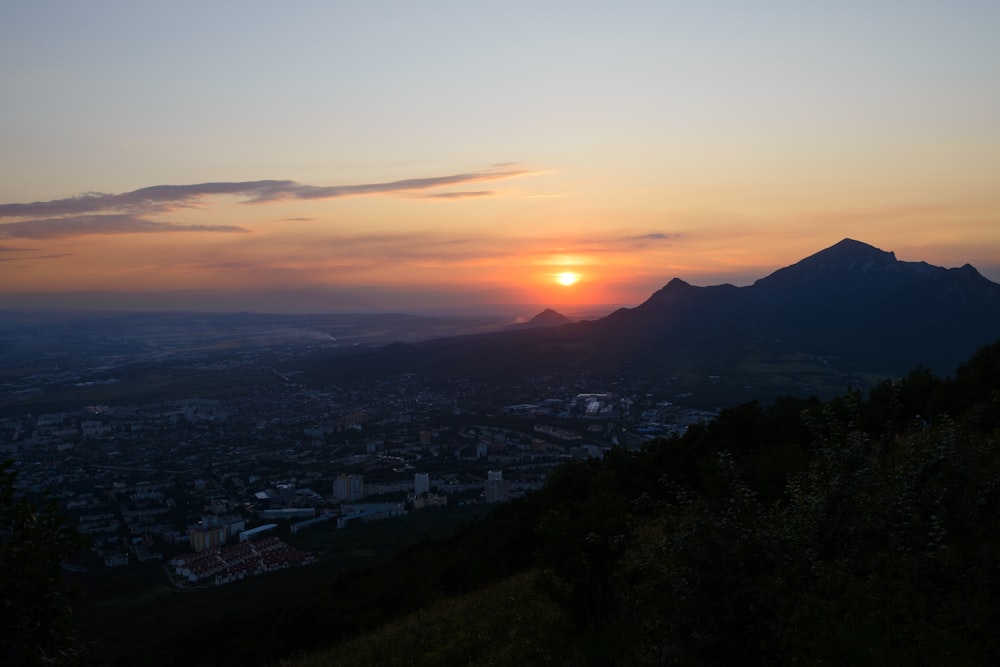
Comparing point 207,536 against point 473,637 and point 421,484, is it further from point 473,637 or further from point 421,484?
point 473,637

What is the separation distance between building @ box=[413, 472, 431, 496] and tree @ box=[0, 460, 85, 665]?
104ft

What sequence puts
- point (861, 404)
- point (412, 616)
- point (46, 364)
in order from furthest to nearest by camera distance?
1. point (46, 364)
2. point (861, 404)
3. point (412, 616)

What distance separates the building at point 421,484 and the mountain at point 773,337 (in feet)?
95.2

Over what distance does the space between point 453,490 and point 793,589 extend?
3196 cm

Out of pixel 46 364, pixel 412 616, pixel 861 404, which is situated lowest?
pixel 46 364

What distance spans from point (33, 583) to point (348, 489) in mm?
32353

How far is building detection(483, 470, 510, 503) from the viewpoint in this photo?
116 ft

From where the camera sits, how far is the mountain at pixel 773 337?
6381cm

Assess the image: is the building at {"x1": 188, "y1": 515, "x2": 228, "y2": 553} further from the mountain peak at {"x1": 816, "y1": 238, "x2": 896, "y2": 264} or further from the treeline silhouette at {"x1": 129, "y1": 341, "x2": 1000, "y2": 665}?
the mountain peak at {"x1": 816, "y1": 238, "x2": 896, "y2": 264}

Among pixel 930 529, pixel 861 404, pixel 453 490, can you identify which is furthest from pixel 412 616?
pixel 453 490

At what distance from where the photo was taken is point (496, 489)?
36031mm

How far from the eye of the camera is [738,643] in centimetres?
589

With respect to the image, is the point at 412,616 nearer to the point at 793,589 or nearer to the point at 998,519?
the point at 793,589

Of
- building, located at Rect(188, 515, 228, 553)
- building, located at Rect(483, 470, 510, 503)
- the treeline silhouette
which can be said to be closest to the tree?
the treeline silhouette
